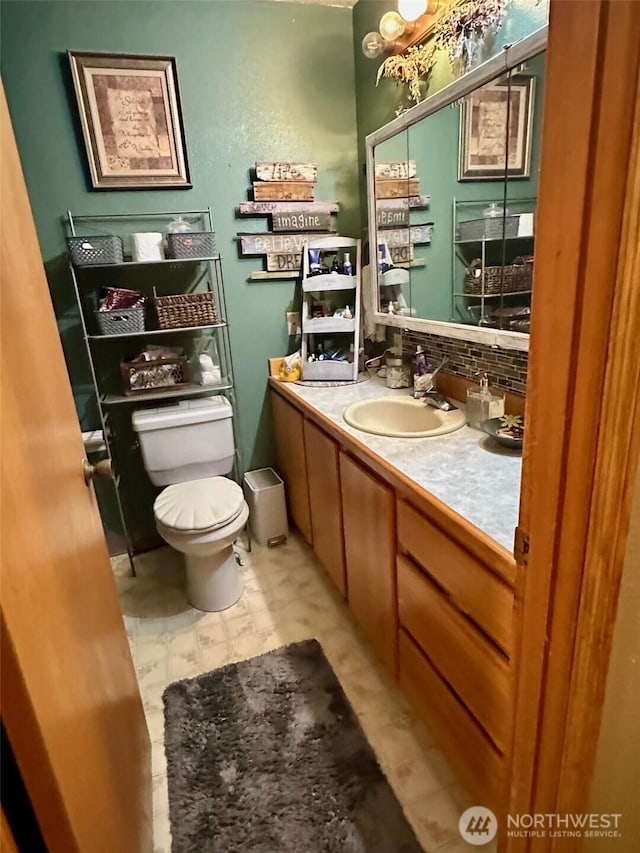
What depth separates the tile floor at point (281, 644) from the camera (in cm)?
133

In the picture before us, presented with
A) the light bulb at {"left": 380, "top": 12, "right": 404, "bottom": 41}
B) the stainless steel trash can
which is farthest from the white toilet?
the light bulb at {"left": 380, "top": 12, "right": 404, "bottom": 41}

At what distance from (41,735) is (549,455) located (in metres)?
0.73

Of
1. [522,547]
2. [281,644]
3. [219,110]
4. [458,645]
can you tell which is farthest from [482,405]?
[219,110]

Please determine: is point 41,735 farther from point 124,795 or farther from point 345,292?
point 345,292

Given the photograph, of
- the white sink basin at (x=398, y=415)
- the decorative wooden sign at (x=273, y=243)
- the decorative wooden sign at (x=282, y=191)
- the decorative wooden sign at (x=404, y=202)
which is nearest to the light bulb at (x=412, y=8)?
the decorative wooden sign at (x=404, y=202)

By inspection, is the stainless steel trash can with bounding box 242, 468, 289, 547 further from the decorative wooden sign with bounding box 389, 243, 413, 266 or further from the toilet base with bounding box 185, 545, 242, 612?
the decorative wooden sign with bounding box 389, 243, 413, 266

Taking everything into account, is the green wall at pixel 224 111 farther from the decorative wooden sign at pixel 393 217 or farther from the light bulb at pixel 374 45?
the decorative wooden sign at pixel 393 217

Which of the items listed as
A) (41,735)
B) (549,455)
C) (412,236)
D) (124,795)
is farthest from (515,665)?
(412,236)

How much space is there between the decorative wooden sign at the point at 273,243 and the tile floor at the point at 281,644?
1458mm

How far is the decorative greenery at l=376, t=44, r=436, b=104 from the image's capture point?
5.75ft

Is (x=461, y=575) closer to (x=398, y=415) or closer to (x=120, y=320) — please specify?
(x=398, y=415)

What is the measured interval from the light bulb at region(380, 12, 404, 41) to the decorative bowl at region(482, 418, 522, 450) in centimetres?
146

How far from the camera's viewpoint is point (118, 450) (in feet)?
7.86

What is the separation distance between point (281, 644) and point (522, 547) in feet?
4.47
